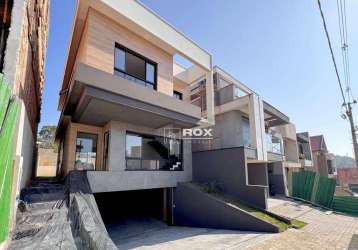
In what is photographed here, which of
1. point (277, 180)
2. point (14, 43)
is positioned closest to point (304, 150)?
point (277, 180)

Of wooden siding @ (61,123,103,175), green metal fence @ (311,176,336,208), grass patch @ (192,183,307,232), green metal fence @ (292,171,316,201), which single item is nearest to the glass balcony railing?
green metal fence @ (292,171,316,201)

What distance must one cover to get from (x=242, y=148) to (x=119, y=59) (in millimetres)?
7742

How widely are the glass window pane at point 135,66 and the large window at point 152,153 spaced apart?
9.76 ft

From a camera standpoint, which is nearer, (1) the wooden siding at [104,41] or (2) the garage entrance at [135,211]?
(1) the wooden siding at [104,41]

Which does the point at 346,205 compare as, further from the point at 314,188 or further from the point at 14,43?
the point at 14,43

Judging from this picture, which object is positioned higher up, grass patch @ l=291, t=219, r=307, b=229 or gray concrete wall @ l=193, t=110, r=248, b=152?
gray concrete wall @ l=193, t=110, r=248, b=152

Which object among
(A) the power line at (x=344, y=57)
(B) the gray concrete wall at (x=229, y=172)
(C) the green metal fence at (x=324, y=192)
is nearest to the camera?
(A) the power line at (x=344, y=57)

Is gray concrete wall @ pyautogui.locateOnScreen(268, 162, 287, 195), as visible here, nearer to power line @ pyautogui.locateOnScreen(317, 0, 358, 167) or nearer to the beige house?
power line @ pyautogui.locateOnScreen(317, 0, 358, 167)

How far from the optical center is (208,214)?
33.2 ft

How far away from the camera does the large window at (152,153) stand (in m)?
10.6

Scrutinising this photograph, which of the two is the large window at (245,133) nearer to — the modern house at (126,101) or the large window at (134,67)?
the modern house at (126,101)

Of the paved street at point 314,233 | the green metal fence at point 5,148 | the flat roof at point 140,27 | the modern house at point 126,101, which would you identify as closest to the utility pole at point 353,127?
the paved street at point 314,233

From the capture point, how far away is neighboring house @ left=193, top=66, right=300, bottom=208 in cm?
1141

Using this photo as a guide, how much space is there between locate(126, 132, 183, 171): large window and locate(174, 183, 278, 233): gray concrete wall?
1527mm
